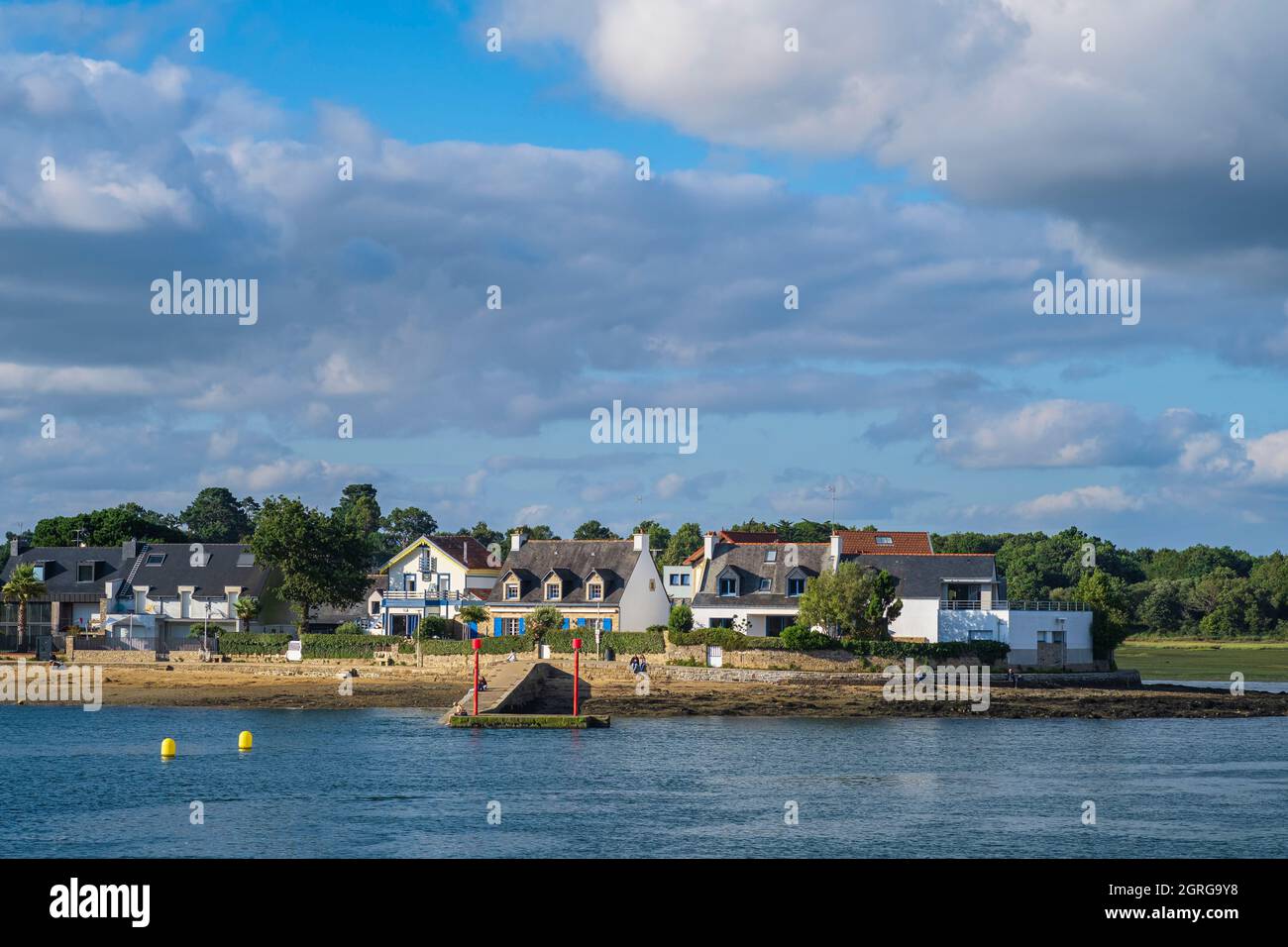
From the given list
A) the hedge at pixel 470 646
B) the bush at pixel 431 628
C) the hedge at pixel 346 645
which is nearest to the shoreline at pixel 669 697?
the hedge at pixel 346 645

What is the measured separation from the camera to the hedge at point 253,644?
84.2m

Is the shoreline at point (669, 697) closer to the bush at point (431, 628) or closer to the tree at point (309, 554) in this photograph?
the bush at point (431, 628)

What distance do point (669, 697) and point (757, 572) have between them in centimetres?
1480

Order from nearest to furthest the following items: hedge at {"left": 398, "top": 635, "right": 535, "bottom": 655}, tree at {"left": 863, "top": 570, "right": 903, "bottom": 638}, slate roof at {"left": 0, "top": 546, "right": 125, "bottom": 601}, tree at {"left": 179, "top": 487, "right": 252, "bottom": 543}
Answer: tree at {"left": 863, "top": 570, "right": 903, "bottom": 638} < hedge at {"left": 398, "top": 635, "right": 535, "bottom": 655} < slate roof at {"left": 0, "top": 546, "right": 125, "bottom": 601} < tree at {"left": 179, "top": 487, "right": 252, "bottom": 543}

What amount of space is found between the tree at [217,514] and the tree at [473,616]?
87087 mm

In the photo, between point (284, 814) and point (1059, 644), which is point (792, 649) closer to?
point (1059, 644)

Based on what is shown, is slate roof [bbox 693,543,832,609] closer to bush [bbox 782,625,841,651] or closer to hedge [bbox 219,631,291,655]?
bush [bbox 782,625,841,651]

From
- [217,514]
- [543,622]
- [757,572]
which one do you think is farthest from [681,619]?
[217,514]

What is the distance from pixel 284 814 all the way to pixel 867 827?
16.3 metres

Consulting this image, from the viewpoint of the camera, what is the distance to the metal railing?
245 ft

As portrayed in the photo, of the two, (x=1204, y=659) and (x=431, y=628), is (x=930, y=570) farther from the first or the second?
(x=1204, y=659)

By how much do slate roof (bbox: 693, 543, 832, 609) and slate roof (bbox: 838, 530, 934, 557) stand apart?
197 centimetres

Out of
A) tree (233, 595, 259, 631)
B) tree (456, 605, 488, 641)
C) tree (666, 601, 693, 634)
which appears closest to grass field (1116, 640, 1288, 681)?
tree (666, 601, 693, 634)
